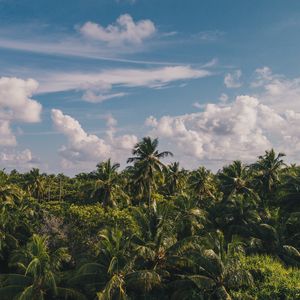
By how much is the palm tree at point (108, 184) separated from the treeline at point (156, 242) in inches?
5.1

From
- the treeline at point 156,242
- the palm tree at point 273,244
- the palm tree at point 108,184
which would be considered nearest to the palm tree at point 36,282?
the treeline at point 156,242

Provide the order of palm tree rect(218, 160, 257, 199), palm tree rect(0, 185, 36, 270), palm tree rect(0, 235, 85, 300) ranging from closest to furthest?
palm tree rect(0, 235, 85, 300), palm tree rect(0, 185, 36, 270), palm tree rect(218, 160, 257, 199)

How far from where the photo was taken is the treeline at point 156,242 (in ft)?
93.5

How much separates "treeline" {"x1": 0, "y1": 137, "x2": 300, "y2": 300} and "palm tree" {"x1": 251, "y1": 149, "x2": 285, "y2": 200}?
13 cm

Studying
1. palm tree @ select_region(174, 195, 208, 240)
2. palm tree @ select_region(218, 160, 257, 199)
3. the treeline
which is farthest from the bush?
A: palm tree @ select_region(218, 160, 257, 199)

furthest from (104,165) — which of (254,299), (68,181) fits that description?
(68,181)

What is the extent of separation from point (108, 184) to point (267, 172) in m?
20.3

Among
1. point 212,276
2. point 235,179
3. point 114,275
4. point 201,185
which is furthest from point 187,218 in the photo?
point 201,185

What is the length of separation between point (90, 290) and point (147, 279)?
469 cm

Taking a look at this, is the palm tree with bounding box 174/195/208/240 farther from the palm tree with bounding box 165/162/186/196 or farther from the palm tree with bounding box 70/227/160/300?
the palm tree with bounding box 165/162/186/196

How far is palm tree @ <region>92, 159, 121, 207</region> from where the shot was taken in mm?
52344

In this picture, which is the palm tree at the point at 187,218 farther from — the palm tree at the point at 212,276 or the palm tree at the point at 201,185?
the palm tree at the point at 201,185

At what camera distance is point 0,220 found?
145 ft

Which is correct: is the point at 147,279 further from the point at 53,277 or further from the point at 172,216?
the point at 172,216
